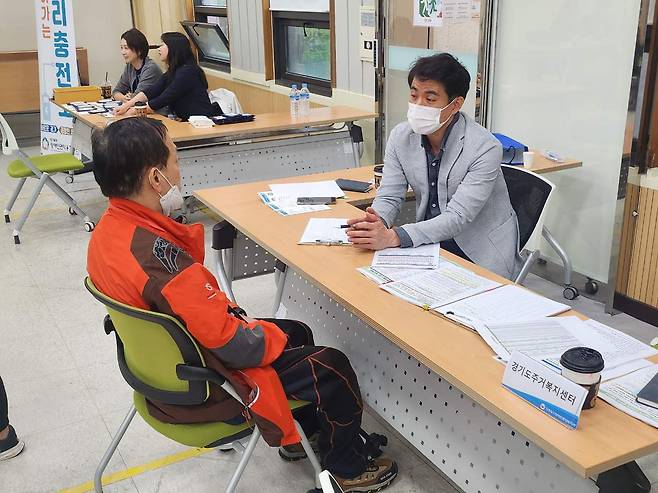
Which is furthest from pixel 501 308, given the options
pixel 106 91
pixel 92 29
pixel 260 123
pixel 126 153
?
pixel 92 29

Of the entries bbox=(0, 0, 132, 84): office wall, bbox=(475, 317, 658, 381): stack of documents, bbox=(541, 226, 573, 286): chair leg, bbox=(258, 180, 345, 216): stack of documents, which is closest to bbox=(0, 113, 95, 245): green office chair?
bbox=(258, 180, 345, 216): stack of documents

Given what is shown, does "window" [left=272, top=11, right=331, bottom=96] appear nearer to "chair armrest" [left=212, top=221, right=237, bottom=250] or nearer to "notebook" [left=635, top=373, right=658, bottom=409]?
"chair armrest" [left=212, top=221, right=237, bottom=250]

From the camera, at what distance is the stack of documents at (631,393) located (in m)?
1.28

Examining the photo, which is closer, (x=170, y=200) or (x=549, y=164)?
(x=170, y=200)

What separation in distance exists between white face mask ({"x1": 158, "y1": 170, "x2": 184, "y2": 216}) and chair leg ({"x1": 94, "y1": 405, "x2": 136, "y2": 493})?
640mm

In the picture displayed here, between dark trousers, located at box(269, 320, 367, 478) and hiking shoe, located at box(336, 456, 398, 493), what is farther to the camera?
hiking shoe, located at box(336, 456, 398, 493)

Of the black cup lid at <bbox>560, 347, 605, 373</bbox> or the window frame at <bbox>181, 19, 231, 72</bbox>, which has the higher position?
the window frame at <bbox>181, 19, 231, 72</bbox>

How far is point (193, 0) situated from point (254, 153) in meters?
4.13

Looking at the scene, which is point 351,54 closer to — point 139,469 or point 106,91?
point 106,91

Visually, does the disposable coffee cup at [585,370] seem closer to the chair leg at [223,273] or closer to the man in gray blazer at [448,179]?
the man in gray blazer at [448,179]

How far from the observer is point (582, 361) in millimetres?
1273

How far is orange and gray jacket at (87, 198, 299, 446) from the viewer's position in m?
1.60

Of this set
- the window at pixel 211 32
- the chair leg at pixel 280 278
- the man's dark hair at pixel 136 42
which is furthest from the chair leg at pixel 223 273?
the window at pixel 211 32

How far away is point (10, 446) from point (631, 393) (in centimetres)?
207
